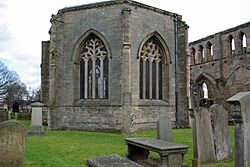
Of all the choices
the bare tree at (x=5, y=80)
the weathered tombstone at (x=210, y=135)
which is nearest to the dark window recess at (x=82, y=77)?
the weathered tombstone at (x=210, y=135)

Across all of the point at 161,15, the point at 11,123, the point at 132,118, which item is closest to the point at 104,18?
the point at 161,15

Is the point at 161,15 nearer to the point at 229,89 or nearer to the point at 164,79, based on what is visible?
the point at 164,79

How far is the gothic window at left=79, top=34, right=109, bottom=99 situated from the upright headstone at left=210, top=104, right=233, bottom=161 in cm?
1076

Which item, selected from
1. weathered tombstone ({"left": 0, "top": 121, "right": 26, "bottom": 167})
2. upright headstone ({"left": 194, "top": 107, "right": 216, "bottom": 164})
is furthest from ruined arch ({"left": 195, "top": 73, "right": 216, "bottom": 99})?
weathered tombstone ({"left": 0, "top": 121, "right": 26, "bottom": 167})

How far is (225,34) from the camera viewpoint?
28750 millimetres

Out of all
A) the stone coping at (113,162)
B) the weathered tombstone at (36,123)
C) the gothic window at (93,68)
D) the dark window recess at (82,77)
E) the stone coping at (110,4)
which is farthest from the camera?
the dark window recess at (82,77)

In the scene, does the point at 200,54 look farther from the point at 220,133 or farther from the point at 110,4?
the point at 220,133

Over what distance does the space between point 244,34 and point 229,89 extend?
5567 millimetres

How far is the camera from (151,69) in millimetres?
19156

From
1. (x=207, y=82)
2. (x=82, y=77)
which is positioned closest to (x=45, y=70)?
(x=82, y=77)

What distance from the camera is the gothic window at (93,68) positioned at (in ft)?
59.7

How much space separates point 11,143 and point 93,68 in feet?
37.2

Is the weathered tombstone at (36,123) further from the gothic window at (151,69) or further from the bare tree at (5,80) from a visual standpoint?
the bare tree at (5,80)

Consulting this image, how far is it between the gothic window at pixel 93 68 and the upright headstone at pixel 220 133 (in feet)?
35.3
